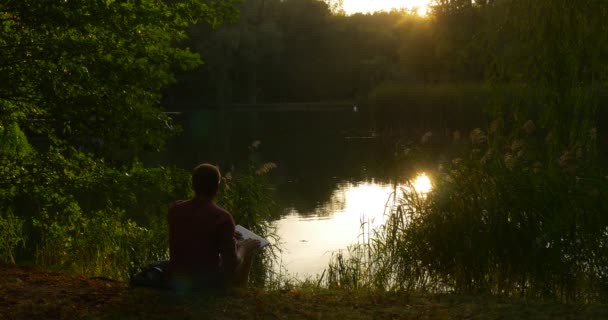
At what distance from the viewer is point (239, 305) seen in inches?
194

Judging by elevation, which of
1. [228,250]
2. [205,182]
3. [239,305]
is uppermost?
[205,182]

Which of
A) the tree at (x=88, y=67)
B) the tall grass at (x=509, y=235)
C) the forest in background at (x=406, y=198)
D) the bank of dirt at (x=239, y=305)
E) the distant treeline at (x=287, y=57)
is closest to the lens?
the bank of dirt at (x=239, y=305)

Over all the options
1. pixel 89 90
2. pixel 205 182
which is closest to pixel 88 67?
pixel 89 90

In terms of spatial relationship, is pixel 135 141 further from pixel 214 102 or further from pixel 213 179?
pixel 214 102

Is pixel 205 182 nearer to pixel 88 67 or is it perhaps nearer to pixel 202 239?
pixel 202 239

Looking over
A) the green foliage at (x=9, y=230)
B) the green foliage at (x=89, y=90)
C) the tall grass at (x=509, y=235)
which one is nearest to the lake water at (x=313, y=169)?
the tall grass at (x=509, y=235)

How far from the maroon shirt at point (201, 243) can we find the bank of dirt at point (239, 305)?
16cm

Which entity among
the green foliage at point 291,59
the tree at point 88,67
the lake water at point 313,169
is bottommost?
the lake water at point 313,169

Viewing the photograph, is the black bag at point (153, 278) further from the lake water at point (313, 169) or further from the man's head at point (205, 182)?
the lake water at point (313, 169)

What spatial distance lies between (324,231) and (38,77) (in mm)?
7767

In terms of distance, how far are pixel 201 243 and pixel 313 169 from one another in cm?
1858

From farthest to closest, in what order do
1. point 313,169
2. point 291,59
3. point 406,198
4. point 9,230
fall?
point 291,59 < point 313,169 < point 406,198 < point 9,230

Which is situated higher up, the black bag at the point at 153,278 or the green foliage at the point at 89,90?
the green foliage at the point at 89,90

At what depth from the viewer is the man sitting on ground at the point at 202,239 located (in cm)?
501
